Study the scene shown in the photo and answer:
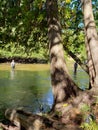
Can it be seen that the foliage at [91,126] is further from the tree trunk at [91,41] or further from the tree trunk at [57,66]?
the tree trunk at [91,41]

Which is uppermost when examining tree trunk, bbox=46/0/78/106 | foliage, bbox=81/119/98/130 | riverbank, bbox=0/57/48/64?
tree trunk, bbox=46/0/78/106

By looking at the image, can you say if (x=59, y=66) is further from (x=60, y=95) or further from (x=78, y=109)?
(x=78, y=109)

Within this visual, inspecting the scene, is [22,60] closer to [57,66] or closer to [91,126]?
[57,66]

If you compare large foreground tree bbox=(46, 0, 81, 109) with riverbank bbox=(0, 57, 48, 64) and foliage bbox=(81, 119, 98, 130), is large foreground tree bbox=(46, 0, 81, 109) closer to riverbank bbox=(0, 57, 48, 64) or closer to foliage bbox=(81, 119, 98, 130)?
foliage bbox=(81, 119, 98, 130)

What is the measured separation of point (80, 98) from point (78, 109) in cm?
50

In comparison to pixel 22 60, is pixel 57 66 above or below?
above

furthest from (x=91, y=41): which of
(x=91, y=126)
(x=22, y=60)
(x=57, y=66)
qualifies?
(x=22, y=60)

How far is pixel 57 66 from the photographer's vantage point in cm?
1044

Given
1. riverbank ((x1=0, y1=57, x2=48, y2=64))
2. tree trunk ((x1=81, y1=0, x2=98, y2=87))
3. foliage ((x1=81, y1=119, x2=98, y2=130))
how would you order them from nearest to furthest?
foliage ((x1=81, y1=119, x2=98, y2=130))
tree trunk ((x1=81, y1=0, x2=98, y2=87))
riverbank ((x1=0, y1=57, x2=48, y2=64))

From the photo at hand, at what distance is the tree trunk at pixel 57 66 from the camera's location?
10.1 meters

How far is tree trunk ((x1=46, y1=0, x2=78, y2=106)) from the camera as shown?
10125 mm

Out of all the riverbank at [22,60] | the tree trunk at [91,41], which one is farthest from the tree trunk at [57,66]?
the riverbank at [22,60]

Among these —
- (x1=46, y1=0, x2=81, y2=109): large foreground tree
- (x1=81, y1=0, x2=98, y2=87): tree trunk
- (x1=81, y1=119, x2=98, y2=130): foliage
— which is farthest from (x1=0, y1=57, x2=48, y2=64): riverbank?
(x1=81, y1=119, x2=98, y2=130): foliage

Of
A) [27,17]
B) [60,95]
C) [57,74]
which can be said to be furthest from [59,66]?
[27,17]
